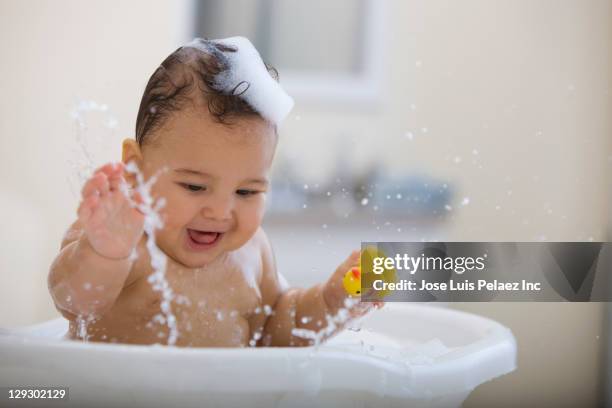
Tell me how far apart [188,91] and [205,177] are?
0.30 feet

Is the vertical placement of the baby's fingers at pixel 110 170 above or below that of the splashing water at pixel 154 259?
above

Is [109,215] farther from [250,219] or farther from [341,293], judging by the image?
[341,293]

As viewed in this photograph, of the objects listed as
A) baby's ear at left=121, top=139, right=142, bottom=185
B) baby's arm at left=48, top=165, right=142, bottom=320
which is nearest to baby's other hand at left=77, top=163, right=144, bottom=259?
baby's arm at left=48, top=165, right=142, bottom=320

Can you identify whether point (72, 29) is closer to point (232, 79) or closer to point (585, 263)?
point (232, 79)

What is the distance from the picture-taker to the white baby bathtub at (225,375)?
0.59 metres

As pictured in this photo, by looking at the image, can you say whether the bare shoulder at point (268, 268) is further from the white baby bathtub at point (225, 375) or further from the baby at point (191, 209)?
the white baby bathtub at point (225, 375)

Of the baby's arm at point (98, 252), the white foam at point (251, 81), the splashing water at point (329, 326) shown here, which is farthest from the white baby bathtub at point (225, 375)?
the white foam at point (251, 81)

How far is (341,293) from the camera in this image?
90 cm

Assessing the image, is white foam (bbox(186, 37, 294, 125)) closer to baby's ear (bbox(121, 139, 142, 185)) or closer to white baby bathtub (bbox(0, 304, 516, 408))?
baby's ear (bbox(121, 139, 142, 185))

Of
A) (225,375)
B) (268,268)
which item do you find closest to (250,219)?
(268,268)

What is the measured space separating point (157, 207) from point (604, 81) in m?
0.66

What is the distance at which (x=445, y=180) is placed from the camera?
41.0 inches

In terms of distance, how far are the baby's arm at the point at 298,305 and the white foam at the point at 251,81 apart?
0.62 ft

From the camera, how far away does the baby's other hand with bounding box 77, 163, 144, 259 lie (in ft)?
2.25
